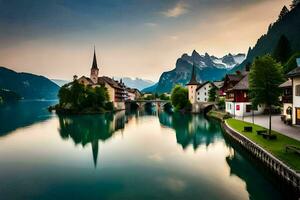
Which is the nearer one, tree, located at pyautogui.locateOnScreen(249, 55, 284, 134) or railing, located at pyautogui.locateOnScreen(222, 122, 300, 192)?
railing, located at pyautogui.locateOnScreen(222, 122, 300, 192)

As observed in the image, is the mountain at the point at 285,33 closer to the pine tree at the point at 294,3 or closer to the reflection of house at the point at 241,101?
the pine tree at the point at 294,3

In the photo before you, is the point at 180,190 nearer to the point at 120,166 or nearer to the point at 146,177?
Answer: the point at 146,177

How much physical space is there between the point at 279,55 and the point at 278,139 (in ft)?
247

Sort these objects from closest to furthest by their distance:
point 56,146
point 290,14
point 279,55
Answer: point 56,146 < point 279,55 < point 290,14

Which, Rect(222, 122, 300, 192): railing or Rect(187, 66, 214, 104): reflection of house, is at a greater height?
Rect(187, 66, 214, 104): reflection of house

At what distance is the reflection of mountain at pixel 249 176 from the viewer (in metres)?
19.5

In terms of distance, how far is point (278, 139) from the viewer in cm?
2802

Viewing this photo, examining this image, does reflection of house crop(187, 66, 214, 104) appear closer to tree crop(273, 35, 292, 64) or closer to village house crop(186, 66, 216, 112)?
village house crop(186, 66, 216, 112)

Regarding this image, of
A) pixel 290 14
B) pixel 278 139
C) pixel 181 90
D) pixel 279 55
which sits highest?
pixel 290 14

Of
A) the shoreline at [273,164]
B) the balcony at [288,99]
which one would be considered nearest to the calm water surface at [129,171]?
the shoreline at [273,164]

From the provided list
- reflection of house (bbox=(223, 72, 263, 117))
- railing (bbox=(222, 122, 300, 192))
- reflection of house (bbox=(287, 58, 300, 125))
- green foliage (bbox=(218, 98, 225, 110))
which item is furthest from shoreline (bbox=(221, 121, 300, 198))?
green foliage (bbox=(218, 98, 225, 110))

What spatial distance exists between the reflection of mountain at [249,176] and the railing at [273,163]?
4.18 feet

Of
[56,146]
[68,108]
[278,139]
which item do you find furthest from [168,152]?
[68,108]

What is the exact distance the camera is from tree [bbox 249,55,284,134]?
101 ft
